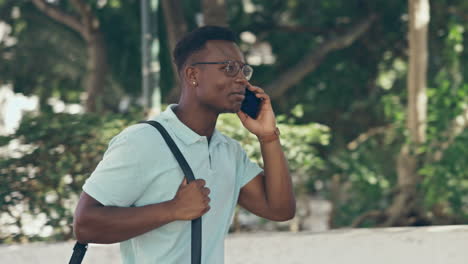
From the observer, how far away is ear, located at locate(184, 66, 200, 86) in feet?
8.14

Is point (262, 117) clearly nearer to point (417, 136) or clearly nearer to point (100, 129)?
point (100, 129)

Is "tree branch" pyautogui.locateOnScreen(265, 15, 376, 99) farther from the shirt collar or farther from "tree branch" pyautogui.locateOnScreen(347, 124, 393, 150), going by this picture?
the shirt collar

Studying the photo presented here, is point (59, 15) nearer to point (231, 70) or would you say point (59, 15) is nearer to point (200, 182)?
point (231, 70)

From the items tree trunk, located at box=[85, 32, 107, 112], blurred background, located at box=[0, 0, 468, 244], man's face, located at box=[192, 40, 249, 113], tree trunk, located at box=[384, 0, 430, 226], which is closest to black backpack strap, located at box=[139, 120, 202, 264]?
man's face, located at box=[192, 40, 249, 113]

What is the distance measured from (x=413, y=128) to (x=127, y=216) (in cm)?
548

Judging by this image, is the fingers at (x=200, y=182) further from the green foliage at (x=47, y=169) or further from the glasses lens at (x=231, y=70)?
the green foliage at (x=47, y=169)

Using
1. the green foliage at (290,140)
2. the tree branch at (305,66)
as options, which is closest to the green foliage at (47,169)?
A: the green foliage at (290,140)

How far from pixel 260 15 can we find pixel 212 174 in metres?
7.76

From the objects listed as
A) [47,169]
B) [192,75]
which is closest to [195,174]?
[192,75]

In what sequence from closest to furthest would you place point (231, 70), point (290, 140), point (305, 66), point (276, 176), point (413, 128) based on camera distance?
point (231, 70) < point (276, 176) < point (290, 140) < point (413, 128) < point (305, 66)

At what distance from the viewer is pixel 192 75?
2.49m

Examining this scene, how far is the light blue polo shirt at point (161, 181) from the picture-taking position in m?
2.20

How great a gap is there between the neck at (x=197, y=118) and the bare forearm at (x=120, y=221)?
1.11ft

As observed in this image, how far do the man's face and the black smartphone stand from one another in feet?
0.45
